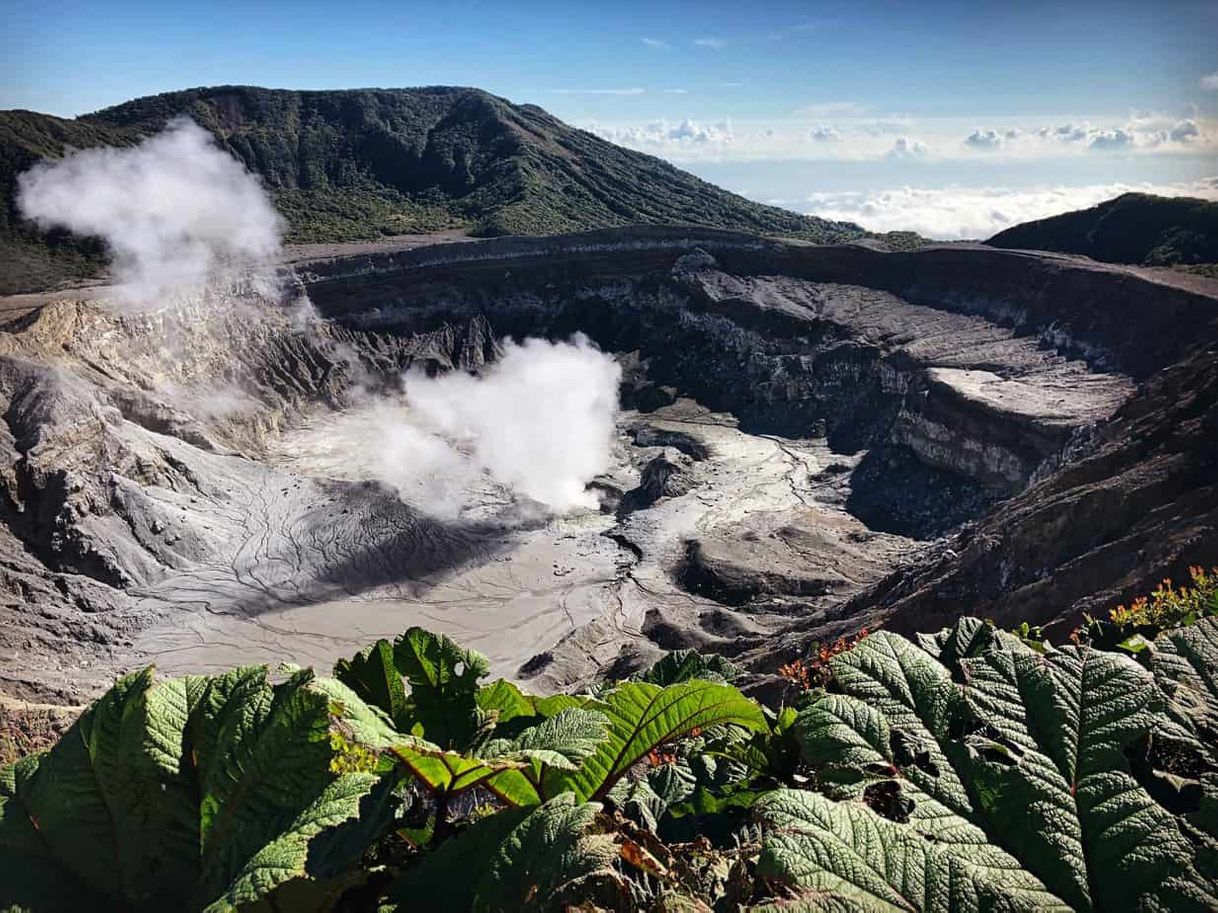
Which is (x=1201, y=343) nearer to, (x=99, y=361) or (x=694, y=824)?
(x=694, y=824)

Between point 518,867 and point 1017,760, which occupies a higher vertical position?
point 1017,760

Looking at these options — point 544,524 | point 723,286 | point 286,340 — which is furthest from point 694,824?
point 723,286

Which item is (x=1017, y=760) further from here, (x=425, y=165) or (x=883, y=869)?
(x=425, y=165)

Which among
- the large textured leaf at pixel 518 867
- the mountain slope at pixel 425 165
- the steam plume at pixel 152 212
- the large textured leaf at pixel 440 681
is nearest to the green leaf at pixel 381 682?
the large textured leaf at pixel 440 681

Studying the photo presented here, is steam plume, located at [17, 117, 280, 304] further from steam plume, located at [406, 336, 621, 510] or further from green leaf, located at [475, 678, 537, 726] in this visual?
green leaf, located at [475, 678, 537, 726]

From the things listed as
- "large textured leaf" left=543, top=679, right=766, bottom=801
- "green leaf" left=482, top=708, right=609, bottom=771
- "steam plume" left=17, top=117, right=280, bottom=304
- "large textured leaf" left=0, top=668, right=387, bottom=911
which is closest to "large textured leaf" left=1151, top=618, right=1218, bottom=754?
"large textured leaf" left=543, top=679, right=766, bottom=801

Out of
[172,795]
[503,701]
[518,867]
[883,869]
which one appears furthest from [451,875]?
[883,869]
